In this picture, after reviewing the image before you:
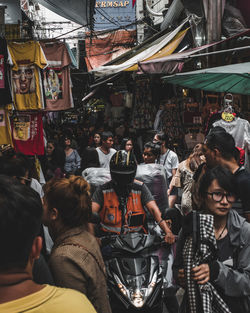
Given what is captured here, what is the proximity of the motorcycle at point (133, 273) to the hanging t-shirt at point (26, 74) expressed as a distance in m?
5.16

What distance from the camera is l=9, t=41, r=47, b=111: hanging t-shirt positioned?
8094 mm

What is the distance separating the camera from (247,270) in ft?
8.96

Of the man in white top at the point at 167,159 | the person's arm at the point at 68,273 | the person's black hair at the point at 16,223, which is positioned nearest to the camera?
the person's black hair at the point at 16,223

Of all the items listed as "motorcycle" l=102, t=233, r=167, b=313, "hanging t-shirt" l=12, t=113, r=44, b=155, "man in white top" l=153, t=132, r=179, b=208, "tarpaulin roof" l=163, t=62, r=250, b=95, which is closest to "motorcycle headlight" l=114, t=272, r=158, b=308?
"motorcycle" l=102, t=233, r=167, b=313

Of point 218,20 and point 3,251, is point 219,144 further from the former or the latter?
point 218,20

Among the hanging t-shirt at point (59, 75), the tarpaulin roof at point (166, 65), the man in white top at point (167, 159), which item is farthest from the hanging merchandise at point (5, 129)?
the tarpaulin roof at point (166, 65)

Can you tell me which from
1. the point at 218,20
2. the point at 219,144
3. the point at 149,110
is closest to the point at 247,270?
the point at 219,144

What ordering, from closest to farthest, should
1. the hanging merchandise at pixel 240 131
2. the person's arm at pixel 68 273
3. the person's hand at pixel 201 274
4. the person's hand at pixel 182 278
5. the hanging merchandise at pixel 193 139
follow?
1. the person's arm at pixel 68 273
2. the person's hand at pixel 201 274
3. the person's hand at pixel 182 278
4. the hanging merchandise at pixel 240 131
5. the hanging merchandise at pixel 193 139

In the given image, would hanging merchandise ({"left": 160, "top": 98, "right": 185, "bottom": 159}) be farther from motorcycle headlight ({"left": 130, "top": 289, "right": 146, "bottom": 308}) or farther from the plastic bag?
motorcycle headlight ({"left": 130, "top": 289, "right": 146, "bottom": 308})

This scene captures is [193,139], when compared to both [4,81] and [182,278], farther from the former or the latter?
[182,278]

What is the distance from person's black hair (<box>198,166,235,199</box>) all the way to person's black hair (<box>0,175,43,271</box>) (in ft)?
5.34

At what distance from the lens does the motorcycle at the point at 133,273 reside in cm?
338

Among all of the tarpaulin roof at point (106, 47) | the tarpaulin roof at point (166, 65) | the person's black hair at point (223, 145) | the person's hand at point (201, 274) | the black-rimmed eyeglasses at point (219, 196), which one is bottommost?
the person's hand at point (201, 274)

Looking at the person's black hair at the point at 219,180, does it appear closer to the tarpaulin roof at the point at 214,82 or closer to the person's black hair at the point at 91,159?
the tarpaulin roof at the point at 214,82
